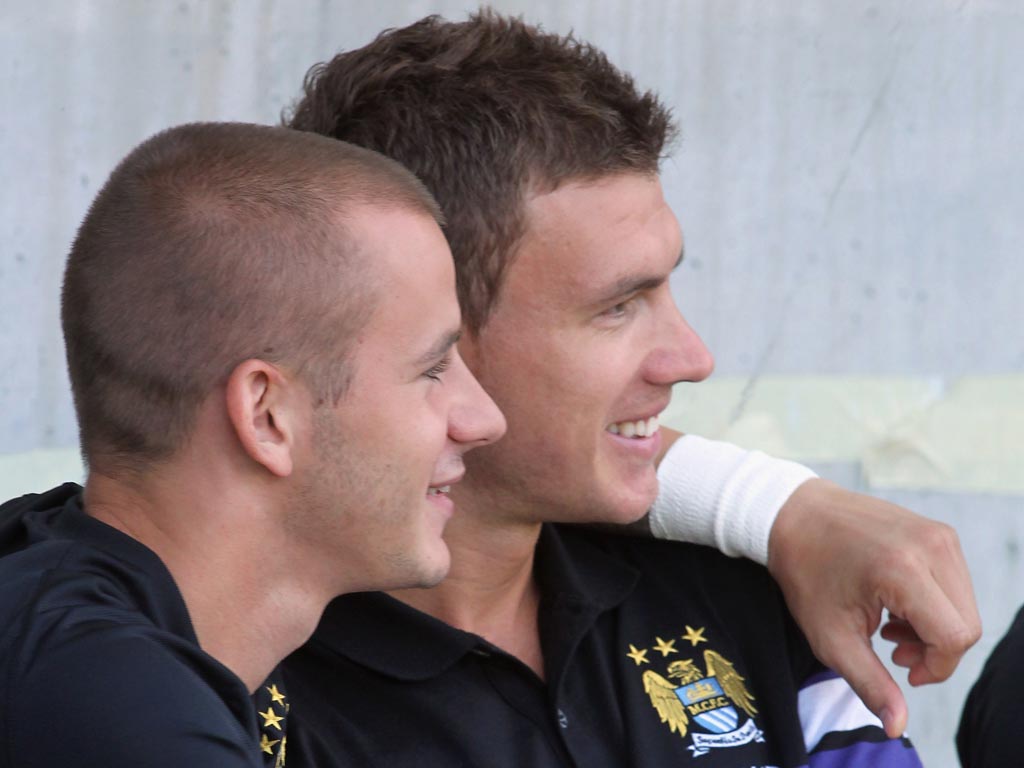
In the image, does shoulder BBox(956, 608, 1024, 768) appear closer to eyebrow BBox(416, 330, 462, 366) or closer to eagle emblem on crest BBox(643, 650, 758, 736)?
eagle emblem on crest BBox(643, 650, 758, 736)

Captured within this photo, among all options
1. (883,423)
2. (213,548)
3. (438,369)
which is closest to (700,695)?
(438,369)

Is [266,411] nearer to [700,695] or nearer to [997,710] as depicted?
[700,695]

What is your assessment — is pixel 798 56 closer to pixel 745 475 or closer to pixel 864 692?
pixel 745 475

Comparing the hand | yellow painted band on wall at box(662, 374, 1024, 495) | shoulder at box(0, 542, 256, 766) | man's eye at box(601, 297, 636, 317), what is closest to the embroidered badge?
the hand

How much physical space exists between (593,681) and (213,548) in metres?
0.53

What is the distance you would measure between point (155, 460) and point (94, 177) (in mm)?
966

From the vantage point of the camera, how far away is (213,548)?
1137mm

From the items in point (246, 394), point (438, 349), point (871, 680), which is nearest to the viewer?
point (246, 394)

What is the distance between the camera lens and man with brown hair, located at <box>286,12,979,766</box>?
1434mm

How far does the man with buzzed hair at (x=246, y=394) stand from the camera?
44.1 inches

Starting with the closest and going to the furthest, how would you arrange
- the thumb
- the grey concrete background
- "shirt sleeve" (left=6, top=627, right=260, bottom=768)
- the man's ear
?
"shirt sleeve" (left=6, top=627, right=260, bottom=768) < the man's ear < the thumb < the grey concrete background

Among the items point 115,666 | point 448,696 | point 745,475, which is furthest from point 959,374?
point 115,666

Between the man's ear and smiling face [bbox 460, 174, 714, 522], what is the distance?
1.34 ft

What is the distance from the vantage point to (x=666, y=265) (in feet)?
5.06
